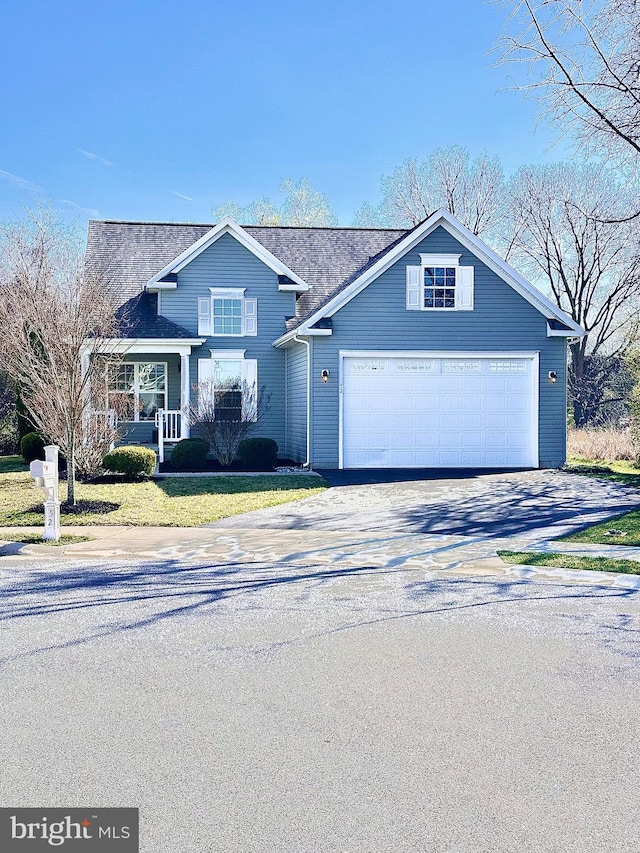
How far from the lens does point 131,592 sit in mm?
7918

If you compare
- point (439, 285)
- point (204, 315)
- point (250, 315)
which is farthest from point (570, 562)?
point (204, 315)

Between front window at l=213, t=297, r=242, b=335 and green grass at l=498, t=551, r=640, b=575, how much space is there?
48.6 feet

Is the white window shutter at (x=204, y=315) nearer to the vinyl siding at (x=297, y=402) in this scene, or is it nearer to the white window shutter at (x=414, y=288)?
the vinyl siding at (x=297, y=402)

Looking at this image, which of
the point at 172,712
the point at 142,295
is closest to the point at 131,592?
the point at 172,712

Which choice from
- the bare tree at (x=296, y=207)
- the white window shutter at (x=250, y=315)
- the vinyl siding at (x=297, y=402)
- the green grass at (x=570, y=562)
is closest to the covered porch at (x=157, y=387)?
the white window shutter at (x=250, y=315)

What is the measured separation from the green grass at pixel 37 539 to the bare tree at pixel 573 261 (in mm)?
31802

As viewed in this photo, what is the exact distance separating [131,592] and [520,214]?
1411 inches

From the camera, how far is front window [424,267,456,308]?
20219 mm

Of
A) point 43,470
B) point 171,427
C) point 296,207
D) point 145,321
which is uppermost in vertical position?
point 296,207

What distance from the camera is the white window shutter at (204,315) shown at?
76.1ft

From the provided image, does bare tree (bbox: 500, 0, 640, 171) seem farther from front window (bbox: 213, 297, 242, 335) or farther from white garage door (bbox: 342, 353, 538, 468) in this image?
front window (bbox: 213, 297, 242, 335)

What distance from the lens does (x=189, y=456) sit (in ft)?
66.5

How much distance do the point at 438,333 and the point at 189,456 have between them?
6.77 m

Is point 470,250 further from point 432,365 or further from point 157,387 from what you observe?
point 157,387
